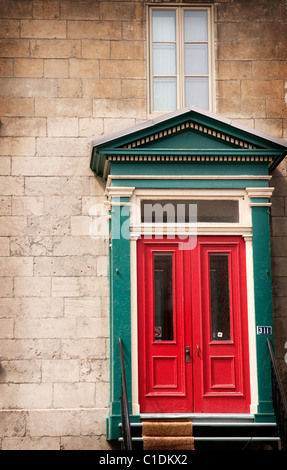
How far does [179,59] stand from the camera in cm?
1053

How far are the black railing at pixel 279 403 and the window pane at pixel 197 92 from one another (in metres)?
3.66

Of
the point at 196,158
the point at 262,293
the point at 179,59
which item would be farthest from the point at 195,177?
the point at 179,59

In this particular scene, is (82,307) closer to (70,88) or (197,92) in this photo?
(70,88)

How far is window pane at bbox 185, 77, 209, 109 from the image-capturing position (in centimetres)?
1048

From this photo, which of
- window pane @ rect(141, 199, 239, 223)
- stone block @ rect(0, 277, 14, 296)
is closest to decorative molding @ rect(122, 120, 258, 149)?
window pane @ rect(141, 199, 239, 223)

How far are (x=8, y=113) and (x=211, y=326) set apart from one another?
13.7 feet

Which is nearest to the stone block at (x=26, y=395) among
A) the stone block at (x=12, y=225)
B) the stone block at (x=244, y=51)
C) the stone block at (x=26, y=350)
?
the stone block at (x=26, y=350)

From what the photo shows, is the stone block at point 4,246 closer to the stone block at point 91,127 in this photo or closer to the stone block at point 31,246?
the stone block at point 31,246

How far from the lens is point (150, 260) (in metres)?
9.42

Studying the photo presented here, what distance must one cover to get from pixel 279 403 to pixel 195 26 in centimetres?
562

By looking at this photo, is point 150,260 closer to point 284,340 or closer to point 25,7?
point 284,340

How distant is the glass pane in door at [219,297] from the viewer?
368 inches

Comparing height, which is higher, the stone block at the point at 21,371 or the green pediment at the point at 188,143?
the green pediment at the point at 188,143
